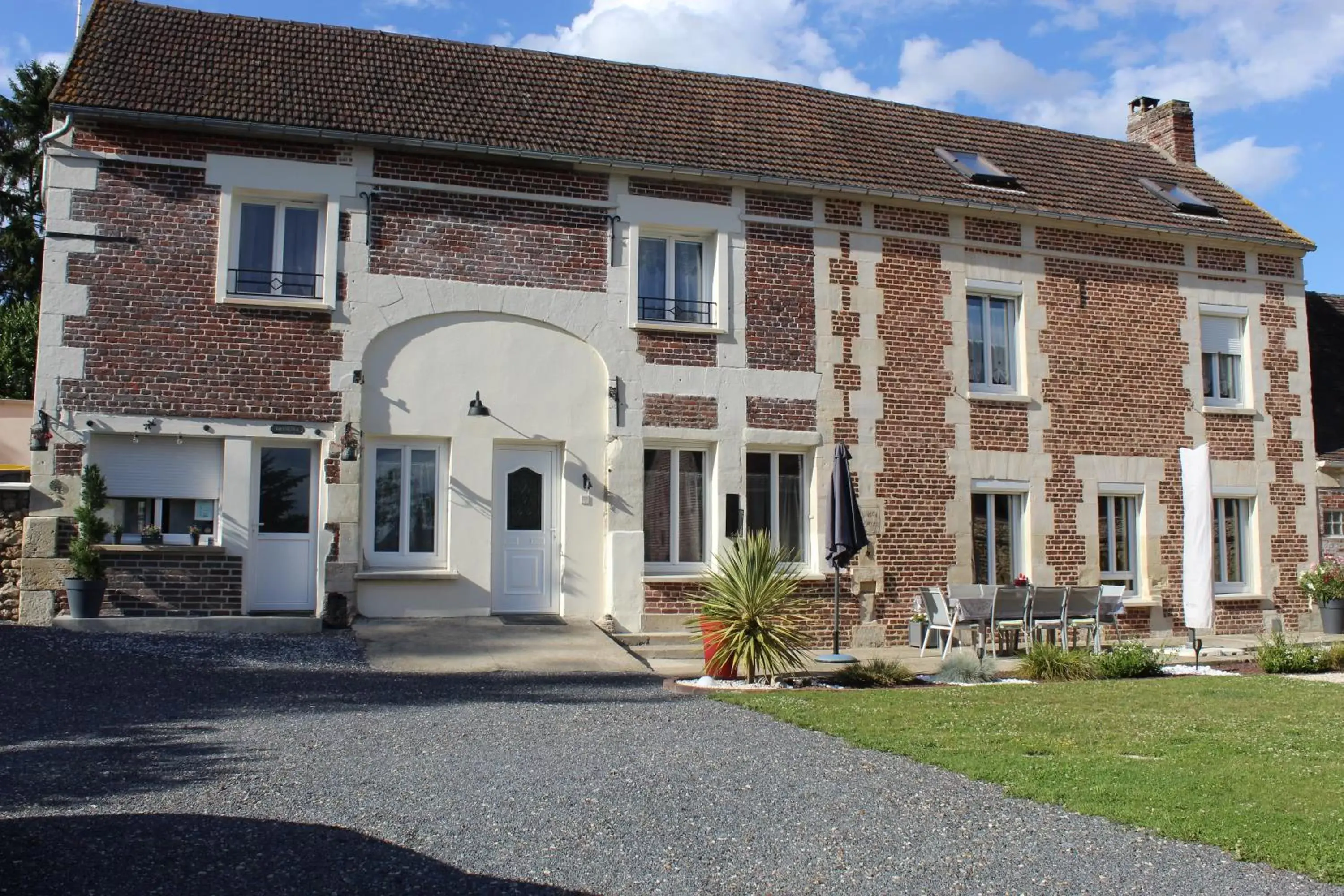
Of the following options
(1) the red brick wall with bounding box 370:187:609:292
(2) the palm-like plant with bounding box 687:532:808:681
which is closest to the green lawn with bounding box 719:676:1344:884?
(2) the palm-like plant with bounding box 687:532:808:681

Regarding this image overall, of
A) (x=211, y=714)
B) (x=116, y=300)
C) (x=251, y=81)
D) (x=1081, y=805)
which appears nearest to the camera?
(x=1081, y=805)

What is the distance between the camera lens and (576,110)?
14.6 meters

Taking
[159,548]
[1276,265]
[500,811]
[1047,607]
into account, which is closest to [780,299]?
[1047,607]

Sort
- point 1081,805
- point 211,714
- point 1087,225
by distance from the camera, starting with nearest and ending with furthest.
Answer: point 1081,805, point 211,714, point 1087,225

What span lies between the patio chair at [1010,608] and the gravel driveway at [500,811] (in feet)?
16.8

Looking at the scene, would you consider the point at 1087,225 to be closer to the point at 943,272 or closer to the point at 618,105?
the point at 943,272

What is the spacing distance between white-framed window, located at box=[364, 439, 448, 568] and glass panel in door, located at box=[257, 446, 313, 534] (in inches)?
24.7

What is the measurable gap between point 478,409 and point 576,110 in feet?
13.6

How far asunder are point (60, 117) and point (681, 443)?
7540 mm

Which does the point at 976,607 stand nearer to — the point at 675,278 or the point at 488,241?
the point at 675,278

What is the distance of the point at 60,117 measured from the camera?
492 inches

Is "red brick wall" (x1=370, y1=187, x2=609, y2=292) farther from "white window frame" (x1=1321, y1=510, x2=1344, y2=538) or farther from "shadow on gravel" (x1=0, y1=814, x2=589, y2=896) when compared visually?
"white window frame" (x1=1321, y1=510, x2=1344, y2=538)

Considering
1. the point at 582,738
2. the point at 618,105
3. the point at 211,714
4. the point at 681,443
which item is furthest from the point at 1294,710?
the point at 618,105

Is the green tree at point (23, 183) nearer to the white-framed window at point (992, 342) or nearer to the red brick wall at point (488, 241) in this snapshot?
the red brick wall at point (488, 241)
